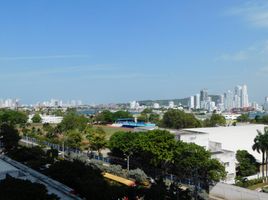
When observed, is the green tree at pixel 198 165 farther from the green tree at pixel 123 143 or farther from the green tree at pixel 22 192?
the green tree at pixel 22 192

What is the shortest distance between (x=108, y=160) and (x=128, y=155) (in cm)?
335

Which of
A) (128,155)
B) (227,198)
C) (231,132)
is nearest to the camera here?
(227,198)

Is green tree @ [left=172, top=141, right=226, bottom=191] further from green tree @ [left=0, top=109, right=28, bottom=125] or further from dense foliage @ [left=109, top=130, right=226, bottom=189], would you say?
green tree @ [left=0, top=109, right=28, bottom=125]

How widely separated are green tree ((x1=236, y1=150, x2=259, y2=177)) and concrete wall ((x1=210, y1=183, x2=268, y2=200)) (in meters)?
8.08

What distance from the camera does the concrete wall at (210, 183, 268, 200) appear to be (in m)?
24.8

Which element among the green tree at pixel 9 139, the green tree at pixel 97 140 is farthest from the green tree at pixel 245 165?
the green tree at pixel 9 139

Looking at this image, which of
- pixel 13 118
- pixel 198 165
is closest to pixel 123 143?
pixel 198 165

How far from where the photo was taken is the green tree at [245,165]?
3444 centimetres

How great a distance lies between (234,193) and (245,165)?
921 cm

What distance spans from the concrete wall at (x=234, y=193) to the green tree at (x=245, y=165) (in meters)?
8.08

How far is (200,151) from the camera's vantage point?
2830cm

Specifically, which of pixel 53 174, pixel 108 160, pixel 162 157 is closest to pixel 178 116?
pixel 108 160

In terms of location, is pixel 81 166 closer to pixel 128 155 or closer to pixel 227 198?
pixel 227 198

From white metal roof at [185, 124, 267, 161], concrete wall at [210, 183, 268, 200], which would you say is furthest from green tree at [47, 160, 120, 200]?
white metal roof at [185, 124, 267, 161]
